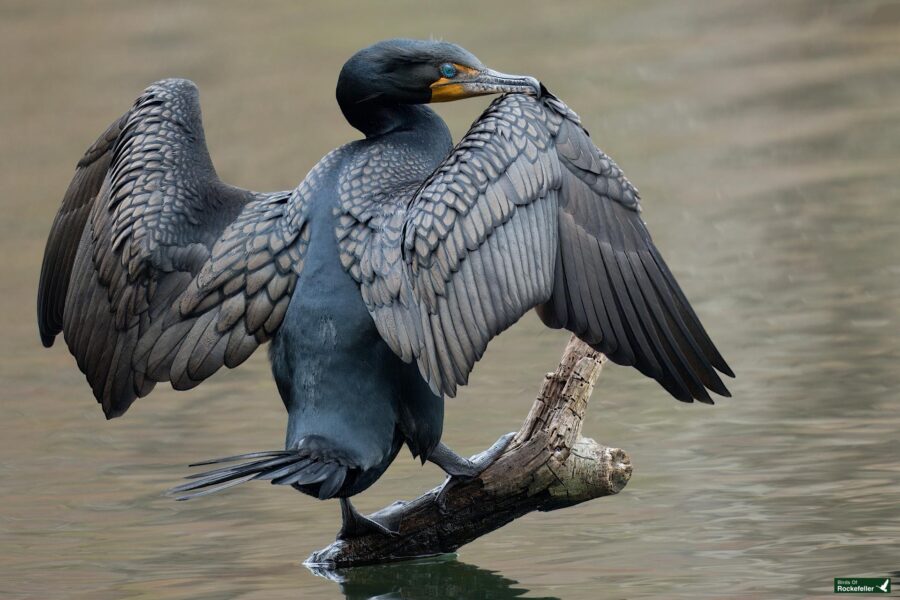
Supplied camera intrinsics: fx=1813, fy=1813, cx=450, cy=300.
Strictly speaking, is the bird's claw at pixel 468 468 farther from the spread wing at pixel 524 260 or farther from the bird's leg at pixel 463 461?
the spread wing at pixel 524 260


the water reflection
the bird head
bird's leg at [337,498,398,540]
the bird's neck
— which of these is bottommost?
the water reflection

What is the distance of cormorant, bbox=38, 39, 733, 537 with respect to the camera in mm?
5738

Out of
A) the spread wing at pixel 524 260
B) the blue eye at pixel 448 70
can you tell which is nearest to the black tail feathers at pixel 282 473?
the spread wing at pixel 524 260

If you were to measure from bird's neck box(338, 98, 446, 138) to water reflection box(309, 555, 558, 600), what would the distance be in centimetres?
161

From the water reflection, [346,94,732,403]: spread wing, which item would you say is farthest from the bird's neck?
the water reflection

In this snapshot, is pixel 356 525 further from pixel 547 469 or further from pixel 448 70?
pixel 448 70

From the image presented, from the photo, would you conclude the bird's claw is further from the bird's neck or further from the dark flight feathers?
the bird's neck

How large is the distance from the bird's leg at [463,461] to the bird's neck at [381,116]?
114 centimetres

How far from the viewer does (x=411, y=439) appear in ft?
20.1

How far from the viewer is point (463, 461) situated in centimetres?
641

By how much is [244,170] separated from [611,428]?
5820mm

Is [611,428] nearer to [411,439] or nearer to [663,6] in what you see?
[411,439]

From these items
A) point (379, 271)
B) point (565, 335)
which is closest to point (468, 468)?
point (379, 271)

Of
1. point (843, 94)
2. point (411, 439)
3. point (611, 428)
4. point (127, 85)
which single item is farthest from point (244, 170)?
point (411, 439)
